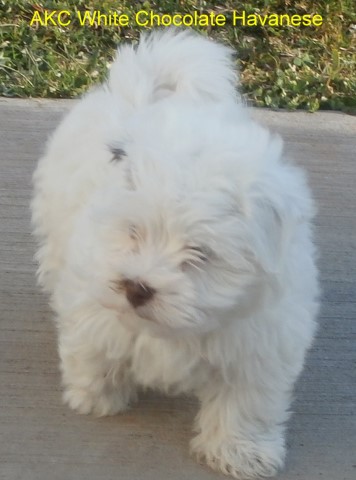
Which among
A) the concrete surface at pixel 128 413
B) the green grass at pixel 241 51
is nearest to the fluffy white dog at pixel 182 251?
the concrete surface at pixel 128 413

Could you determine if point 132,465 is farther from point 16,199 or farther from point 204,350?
point 16,199

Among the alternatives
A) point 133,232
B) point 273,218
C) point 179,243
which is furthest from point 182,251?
point 273,218

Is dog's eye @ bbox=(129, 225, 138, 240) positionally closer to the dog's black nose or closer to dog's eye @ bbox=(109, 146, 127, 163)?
the dog's black nose

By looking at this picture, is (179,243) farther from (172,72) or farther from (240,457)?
(172,72)

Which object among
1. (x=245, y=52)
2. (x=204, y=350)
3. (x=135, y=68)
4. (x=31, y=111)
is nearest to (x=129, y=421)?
(x=204, y=350)

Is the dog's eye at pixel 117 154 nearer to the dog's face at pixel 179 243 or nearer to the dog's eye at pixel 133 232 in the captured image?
the dog's face at pixel 179 243

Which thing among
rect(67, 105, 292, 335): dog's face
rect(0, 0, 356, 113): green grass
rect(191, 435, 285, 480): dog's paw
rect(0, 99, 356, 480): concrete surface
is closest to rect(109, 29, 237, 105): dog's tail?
rect(67, 105, 292, 335): dog's face
